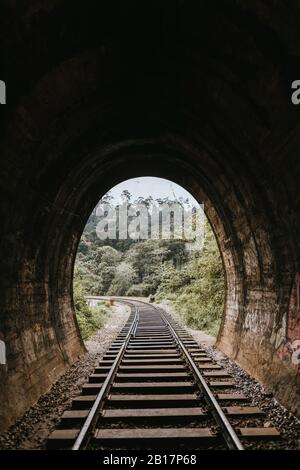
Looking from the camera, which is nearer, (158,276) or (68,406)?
(68,406)

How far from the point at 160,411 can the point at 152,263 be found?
41.7 m

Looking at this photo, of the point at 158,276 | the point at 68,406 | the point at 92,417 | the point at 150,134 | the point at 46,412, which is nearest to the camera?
the point at 92,417

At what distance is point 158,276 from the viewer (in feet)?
137

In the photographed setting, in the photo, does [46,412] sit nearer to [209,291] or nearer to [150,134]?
[150,134]

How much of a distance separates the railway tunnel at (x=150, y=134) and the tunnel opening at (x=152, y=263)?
180 inches

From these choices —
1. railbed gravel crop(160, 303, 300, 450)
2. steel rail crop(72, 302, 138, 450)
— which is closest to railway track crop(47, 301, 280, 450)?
steel rail crop(72, 302, 138, 450)

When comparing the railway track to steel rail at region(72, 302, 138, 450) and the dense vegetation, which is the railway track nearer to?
steel rail at region(72, 302, 138, 450)

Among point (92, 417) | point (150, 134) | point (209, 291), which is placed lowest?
point (92, 417)

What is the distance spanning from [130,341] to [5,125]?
7665 millimetres

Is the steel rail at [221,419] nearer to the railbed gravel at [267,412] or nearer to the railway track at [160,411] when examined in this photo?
the railway track at [160,411]

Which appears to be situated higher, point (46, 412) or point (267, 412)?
point (267, 412)

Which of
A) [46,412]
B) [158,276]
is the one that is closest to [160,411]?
[46,412]

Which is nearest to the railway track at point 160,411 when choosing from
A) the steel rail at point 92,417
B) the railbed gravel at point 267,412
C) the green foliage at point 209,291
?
the steel rail at point 92,417

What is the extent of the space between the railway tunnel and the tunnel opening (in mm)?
4575
